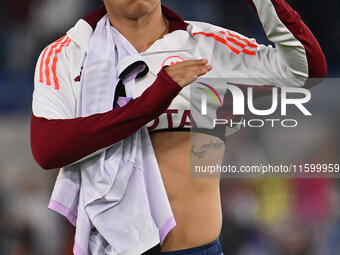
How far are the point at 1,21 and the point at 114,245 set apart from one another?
1.19m

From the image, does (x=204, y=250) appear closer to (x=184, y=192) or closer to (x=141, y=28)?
(x=184, y=192)

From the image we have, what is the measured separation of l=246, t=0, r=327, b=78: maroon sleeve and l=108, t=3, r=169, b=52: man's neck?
0.25 meters

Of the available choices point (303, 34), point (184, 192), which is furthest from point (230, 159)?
point (303, 34)

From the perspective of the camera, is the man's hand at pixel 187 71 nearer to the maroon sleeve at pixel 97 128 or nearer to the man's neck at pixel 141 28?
the maroon sleeve at pixel 97 128

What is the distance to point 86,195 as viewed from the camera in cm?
142

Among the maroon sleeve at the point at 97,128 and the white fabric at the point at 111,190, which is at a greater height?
the maroon sleeve at the point at 97,128

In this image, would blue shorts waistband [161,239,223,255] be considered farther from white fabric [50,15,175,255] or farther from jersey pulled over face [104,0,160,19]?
jersey pulled over face [104,0,160,19]

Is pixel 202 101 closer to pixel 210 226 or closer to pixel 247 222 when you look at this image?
pixel 210 226

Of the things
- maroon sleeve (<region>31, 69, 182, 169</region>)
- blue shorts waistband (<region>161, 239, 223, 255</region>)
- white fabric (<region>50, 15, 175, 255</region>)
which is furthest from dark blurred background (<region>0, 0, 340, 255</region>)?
maroon sleeve (<region>31, 69, 182, 169</region>)

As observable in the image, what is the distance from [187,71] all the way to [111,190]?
11.5 inches

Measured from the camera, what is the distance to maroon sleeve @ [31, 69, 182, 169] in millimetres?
1347

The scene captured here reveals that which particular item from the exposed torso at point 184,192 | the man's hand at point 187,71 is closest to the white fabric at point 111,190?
the exposed torso at point 184,192

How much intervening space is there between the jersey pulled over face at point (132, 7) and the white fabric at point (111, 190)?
0.09 m

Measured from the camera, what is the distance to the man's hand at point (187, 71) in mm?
1332
